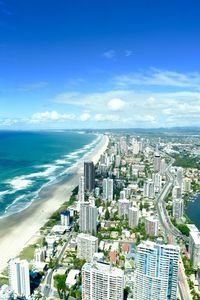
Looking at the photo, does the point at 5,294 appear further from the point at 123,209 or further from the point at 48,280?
the point at 123,209

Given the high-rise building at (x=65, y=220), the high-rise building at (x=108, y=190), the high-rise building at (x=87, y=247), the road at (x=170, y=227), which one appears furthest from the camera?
the high-rise building at (x=108, y=190)

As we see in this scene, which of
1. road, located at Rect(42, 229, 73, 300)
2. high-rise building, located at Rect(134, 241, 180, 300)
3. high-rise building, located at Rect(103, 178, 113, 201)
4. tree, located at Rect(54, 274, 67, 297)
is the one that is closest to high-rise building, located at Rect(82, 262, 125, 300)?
high-rise building, located at Rect(134, 241, 180, 300)

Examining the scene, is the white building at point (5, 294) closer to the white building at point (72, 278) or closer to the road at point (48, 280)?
the road at point (48, 280)

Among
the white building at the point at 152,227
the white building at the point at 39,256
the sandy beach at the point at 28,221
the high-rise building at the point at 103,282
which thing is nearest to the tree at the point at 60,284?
the white building at the point at 39,256

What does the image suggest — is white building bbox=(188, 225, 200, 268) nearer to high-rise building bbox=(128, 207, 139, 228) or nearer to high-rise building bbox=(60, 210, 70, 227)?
high-rise building bbox=(128, 207, 139, 228)

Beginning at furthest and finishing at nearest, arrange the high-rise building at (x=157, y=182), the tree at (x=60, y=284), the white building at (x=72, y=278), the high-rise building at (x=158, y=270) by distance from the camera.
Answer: the high-rise building at (x=157, y=182) → the white building at (x=72, y=278) → the tree at (x=60, y=284) → the high-rise building at (x=158, y=270)

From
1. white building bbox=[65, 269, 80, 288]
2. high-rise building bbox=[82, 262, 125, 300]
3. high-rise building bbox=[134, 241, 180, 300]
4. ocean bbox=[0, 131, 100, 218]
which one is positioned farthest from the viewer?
ocean bbox=[0, 131, 100, 218]

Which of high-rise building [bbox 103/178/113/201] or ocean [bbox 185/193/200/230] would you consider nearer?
ocean [bbox 185/193/200/230]
